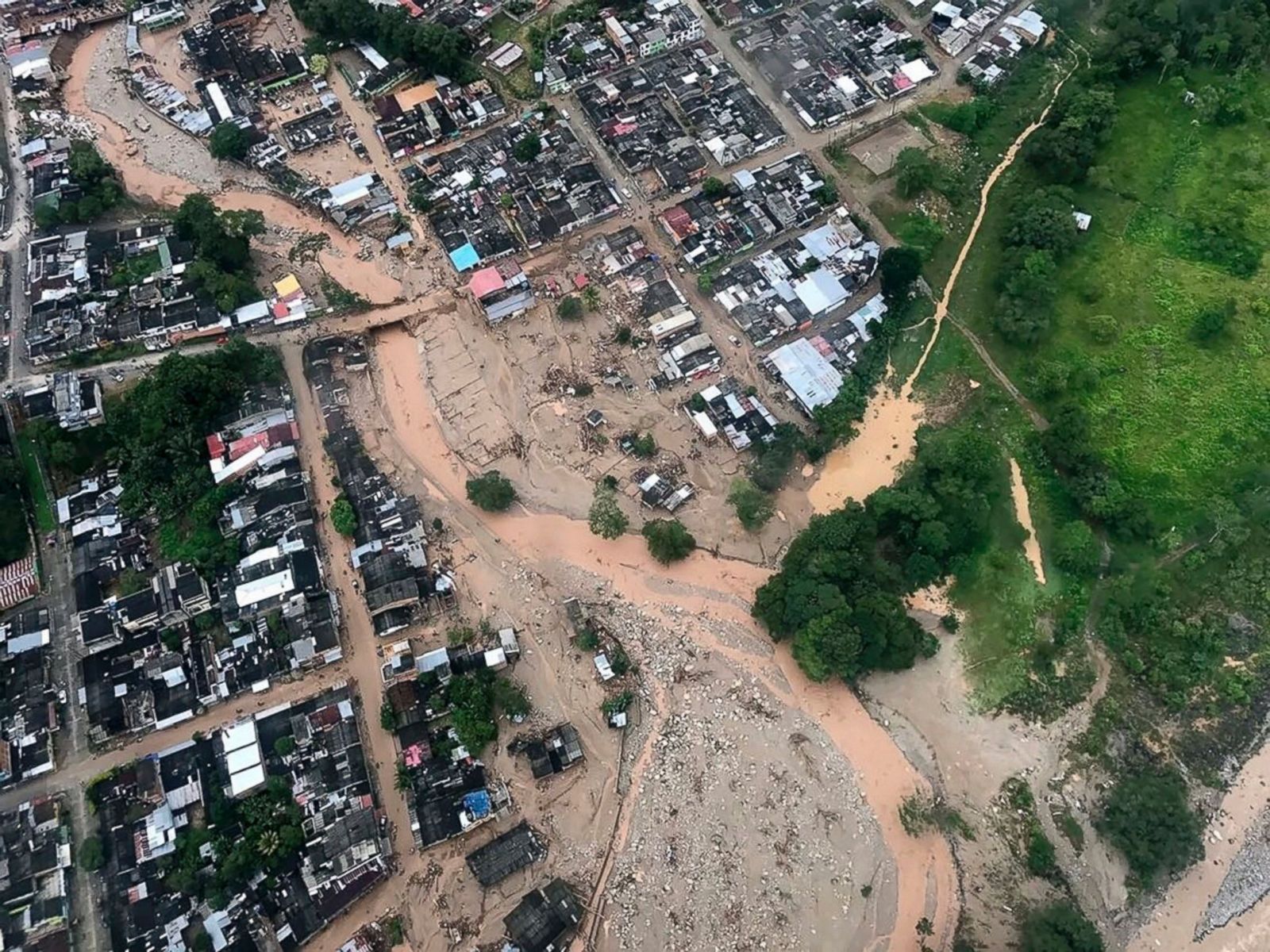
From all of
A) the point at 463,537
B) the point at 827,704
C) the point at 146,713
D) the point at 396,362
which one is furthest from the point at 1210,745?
the point at 146,713

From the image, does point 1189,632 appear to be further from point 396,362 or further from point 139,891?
point 139,891

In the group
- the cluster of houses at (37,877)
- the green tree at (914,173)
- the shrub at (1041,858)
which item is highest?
the green tree at (914,173)

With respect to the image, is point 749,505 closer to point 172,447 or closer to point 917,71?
point 172,447

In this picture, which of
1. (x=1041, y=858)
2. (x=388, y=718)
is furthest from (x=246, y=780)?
(x=1041, y=858)

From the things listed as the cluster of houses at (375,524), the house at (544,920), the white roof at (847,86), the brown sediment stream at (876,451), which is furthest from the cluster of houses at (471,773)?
the white roof at (847,86)

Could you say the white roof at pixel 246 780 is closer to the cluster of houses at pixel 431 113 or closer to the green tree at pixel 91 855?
the green tree at pixel 91 855

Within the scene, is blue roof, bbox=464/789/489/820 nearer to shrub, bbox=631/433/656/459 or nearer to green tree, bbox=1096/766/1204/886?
shrub, bbox=631/433/656/459
